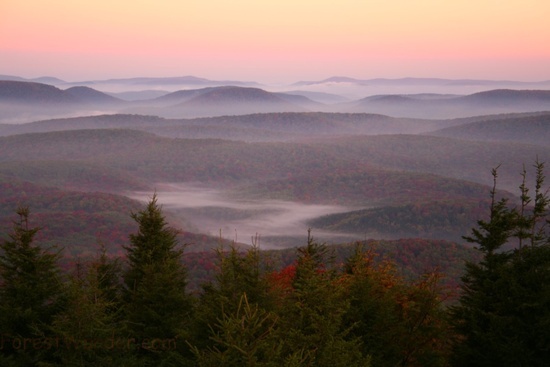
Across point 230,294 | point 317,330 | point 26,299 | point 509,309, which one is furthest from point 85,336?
point 509,309

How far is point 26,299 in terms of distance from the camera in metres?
16.8

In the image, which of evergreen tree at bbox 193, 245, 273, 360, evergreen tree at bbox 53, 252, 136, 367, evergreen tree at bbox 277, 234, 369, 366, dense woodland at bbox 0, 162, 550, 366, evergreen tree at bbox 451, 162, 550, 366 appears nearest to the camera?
evergreen tree at bbox 277, 234, 369, 366

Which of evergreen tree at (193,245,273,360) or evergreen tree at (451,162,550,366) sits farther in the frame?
evergreen tree at (451,162,550,366)

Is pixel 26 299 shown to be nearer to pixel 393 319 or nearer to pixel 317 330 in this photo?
pixel 317 330

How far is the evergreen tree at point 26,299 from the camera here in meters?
15.8

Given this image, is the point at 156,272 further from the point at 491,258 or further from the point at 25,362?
the point at 491,258

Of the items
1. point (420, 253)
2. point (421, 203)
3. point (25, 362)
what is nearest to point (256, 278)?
point (25, 362)

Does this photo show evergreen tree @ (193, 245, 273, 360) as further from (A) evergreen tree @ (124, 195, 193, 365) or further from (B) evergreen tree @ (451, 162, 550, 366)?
(B) evergreen tree @ (451, 162, 550, 366)

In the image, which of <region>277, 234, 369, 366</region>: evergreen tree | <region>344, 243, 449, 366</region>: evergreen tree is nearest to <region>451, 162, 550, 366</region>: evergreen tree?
<region>344, 243, 449, 366</region>: evergreen tree

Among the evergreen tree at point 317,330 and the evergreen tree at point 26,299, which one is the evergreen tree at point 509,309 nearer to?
the evergreen tree at point 317,330

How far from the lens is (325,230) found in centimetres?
14175

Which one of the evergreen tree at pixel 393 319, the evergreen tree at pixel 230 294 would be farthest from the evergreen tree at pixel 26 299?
the evergreen tree at pixel 393 319

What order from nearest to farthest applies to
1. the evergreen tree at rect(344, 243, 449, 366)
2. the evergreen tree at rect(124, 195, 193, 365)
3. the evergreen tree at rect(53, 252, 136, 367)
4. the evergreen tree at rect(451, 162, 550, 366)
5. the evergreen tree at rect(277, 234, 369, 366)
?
the evergreen tree at rect(277, 234, 369, 366) → the evergreen tree at rect(53, 252, 136, 367) → the evergreen tree at rect(451, 162, 550, 366) → the evergreen tree at rect(344, 243, 449, 366) → the evergreen tree at rect(124, 195, 193, 365)

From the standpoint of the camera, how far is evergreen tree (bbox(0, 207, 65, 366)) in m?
15.8
